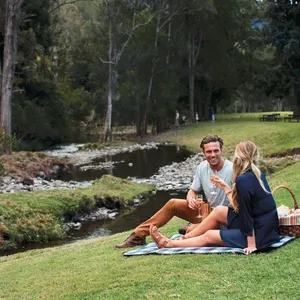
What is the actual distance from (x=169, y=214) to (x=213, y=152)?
1297mm

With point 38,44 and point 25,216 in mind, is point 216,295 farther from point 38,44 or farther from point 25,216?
point 38,44

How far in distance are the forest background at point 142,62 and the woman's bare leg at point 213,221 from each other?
890 inches

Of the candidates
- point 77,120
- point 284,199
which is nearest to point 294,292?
point 284,199

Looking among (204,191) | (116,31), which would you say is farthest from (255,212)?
(116,31)

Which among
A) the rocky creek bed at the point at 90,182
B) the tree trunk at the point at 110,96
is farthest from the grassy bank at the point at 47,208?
the tree trunk at the point at 110,96

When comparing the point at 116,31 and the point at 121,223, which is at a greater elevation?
the point at 116,31

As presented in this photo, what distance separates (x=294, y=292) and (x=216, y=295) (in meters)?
0.77

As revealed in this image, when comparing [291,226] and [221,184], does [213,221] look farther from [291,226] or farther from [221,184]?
[291,226]

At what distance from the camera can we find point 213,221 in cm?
684

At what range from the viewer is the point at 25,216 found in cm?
1343

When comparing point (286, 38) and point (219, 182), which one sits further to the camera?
point (286, 38)

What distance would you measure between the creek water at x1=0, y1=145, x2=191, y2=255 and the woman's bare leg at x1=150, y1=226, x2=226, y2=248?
601 cm

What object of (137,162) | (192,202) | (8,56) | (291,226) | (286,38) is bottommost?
(137,162)

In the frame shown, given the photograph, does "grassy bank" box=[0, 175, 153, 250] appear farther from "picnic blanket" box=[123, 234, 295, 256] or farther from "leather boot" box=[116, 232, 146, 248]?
"picnic blanket" box=[123, 234, 295, 256]
